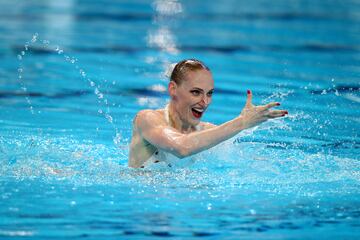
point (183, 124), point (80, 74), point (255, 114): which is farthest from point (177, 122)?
point (80, 74)

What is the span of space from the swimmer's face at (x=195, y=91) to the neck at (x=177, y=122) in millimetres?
131

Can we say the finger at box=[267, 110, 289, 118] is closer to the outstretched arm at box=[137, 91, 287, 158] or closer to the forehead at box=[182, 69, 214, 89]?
the outstretched arm at box=[137, 91, 287, 158]

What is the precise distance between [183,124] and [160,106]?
2.62 m

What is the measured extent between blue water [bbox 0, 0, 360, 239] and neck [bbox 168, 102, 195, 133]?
28 cm

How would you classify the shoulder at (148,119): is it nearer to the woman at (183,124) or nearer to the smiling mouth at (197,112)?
the woman at (183,124)

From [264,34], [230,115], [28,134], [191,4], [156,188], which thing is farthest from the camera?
[191,4]

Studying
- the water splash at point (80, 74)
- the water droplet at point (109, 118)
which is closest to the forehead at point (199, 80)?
the water splash at point (80, 74)

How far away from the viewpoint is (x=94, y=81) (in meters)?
9.09

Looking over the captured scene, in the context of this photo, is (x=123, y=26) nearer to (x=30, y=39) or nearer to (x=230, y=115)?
(x=30, y=39)

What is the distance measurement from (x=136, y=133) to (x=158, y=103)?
272 cm

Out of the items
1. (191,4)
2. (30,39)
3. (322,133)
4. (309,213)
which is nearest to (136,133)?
(309,213)

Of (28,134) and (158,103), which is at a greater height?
(158,103)

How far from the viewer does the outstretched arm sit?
476cm

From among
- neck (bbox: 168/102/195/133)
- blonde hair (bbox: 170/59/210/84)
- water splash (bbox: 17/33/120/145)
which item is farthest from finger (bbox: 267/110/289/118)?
water splash (bbox: 17/33/120/145)
